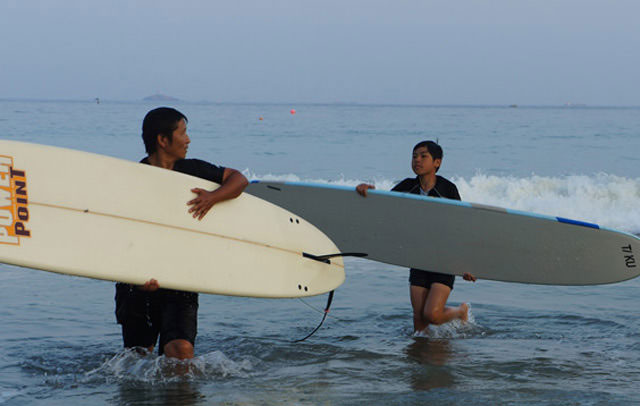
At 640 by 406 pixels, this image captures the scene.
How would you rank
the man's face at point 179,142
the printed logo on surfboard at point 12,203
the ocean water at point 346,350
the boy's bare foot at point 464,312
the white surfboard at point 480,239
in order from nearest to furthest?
1. the printed logo on surfboard at point 12,203
2. the man's face at point 179,142
3. the ocean water at point 346,350
4. the white surfboard at point 480,239
5. the boy's bare foot at point 464,312

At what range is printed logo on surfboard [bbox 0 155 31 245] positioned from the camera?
3.36m

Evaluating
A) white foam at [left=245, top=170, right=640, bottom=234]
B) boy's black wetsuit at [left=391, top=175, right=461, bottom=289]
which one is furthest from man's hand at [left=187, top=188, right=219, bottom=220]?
white foam at [left=245, top=170, right=640, bottom=234]

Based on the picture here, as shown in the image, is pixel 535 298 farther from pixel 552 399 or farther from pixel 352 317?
pixel 552 399

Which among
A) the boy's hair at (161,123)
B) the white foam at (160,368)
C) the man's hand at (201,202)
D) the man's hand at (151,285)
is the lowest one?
the white foam at (160,368)

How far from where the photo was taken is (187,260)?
12.1ft

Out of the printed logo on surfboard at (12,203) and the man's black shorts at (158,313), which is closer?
the printed logo on surfboard at (12,203)

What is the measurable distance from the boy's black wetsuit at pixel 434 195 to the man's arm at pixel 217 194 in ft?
5.37

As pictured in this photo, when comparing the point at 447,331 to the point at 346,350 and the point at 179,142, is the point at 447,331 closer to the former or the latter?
the point at 346,350

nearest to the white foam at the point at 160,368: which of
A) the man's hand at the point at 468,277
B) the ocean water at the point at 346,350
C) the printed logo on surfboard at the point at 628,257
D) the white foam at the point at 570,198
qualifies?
the ocean water at the point at 346,350

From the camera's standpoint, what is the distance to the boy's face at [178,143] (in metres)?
3.48

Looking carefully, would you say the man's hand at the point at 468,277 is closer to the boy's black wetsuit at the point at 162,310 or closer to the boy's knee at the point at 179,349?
the boy's black wetsuit at the point at 162,310

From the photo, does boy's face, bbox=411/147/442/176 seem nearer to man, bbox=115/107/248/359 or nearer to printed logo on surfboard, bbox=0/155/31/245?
man, bbox=115/107/248/359

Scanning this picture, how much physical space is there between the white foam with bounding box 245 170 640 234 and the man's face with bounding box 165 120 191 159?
8.11 meters

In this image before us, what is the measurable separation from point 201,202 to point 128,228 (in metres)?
0.38
